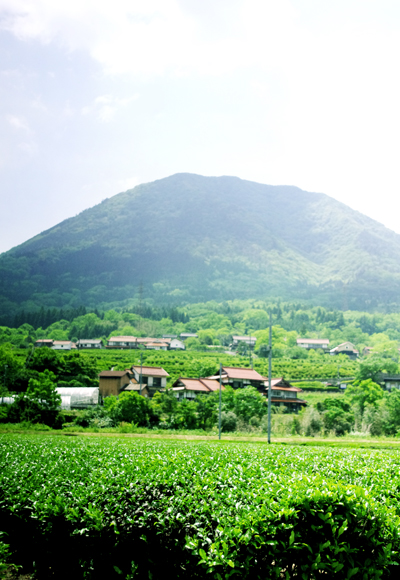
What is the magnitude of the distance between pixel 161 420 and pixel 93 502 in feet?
124

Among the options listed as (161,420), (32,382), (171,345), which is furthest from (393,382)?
(171,345)

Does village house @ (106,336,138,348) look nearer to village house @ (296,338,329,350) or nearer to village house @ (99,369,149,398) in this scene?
village house @ (296,338,329,350)

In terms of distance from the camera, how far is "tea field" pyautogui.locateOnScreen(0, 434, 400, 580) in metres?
5.20

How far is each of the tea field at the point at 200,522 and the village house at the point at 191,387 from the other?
49.7m

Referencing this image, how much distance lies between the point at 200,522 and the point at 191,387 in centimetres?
5411

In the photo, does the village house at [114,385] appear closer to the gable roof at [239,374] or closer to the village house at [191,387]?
the village house at [191,387]

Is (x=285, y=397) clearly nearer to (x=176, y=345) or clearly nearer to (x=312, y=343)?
(x=176, y=345)

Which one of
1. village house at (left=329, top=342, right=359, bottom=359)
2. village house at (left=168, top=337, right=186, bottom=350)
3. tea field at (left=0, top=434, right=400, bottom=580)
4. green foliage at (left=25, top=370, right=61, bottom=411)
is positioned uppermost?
tea field at (left=0, top=434, right=400, bottom=580)

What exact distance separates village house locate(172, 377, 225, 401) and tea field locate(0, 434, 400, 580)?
163 feet

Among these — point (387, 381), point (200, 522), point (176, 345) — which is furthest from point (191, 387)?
point (176, 345)

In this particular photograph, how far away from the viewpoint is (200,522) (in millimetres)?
5551

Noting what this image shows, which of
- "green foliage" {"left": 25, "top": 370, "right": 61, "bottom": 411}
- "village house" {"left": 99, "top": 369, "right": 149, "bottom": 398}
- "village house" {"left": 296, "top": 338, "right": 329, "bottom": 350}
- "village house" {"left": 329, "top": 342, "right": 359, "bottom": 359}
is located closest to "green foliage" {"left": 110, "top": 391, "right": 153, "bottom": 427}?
"green foliage" {"left": 25, "top": 370, "right": 61, "bottom": 411}

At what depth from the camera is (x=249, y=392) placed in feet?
156

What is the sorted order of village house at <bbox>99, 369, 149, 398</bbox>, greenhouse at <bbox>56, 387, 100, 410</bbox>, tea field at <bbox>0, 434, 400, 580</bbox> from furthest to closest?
village house at <bbox>99, 369, 149, 398</bbox> < greenhouse at <bbox>56, 387, 100, 410</bbox> < tea field at <bbox>0, 434, 400, 580</bbox>
